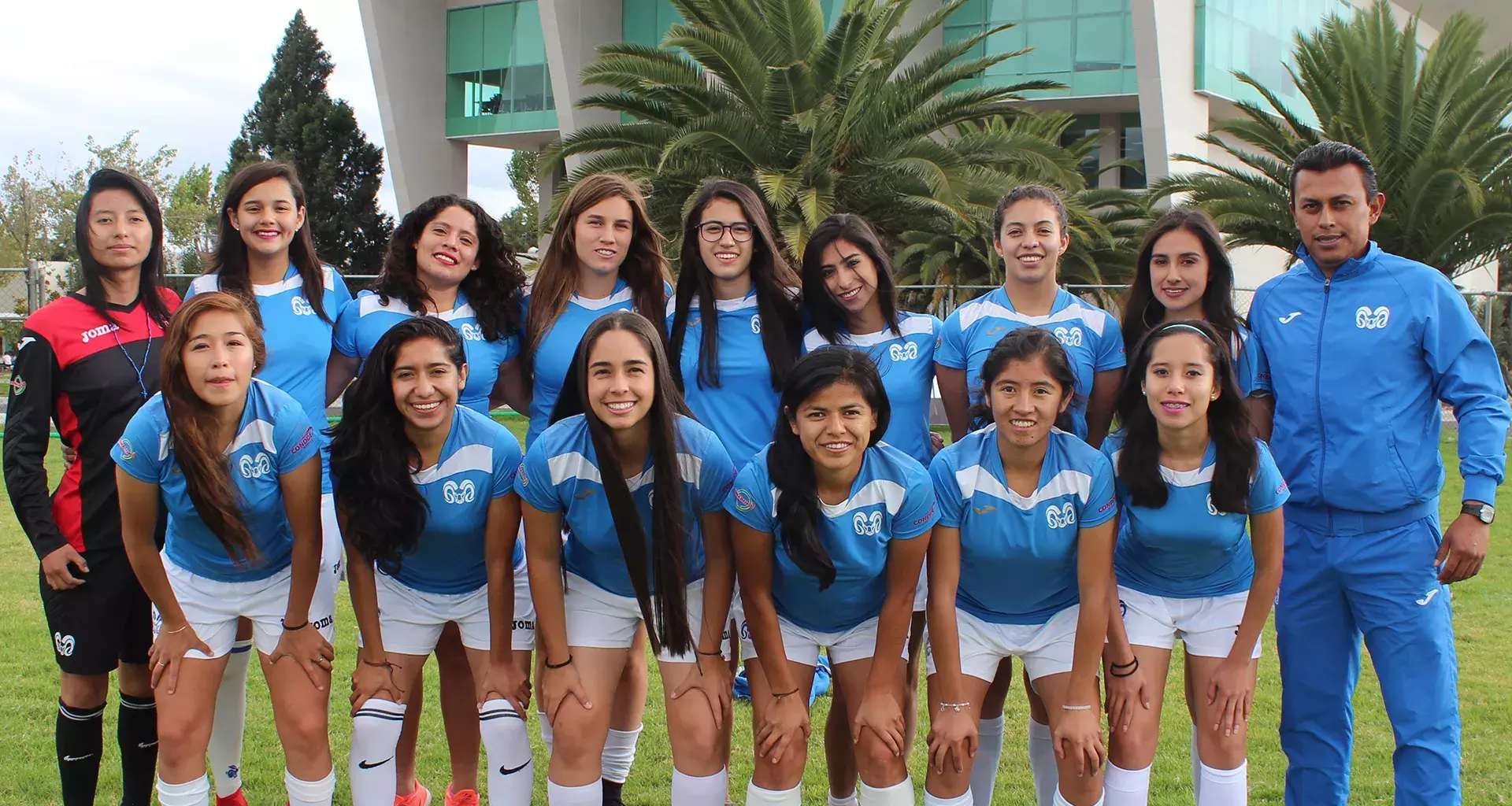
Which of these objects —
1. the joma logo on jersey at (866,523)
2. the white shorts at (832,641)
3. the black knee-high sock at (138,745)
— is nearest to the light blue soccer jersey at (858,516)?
the joma logo on jersey at (866,523)

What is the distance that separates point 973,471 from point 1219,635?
880 mm

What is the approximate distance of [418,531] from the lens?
3.39m

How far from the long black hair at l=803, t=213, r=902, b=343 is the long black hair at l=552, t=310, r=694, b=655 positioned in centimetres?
70

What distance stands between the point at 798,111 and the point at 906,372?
9.93m

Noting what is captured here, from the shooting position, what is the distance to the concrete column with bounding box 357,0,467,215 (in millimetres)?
28750

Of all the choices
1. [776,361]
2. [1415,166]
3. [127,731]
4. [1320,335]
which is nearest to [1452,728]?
[1320,335]

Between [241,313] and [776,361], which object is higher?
[241,313]

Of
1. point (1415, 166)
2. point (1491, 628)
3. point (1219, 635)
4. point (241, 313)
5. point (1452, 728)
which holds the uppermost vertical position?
point (1415, 166)

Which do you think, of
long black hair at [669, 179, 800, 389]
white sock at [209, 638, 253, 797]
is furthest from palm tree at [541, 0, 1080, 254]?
white sock at [209, 638, 253, 797]

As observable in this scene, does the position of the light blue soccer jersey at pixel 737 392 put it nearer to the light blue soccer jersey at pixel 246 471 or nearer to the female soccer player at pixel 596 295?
the female soccer player at pixel 596 295

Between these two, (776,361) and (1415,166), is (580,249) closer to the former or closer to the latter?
(776,361)

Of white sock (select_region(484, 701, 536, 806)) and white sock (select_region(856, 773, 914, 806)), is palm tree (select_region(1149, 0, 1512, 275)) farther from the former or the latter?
white sock (select_region(484, 701, 536, 806))

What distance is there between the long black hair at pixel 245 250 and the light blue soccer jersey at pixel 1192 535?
2754 mm

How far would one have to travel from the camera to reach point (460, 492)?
134 inches
